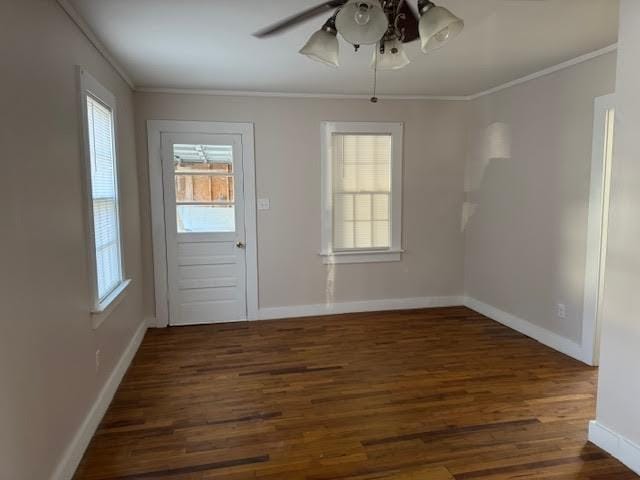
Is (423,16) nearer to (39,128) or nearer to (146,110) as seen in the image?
(39,128)

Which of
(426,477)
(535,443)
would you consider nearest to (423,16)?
(426,477)

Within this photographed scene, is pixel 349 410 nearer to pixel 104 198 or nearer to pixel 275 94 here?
pixel 104 198

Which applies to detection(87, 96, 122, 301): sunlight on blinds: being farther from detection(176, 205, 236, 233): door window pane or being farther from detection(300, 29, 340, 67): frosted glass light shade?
detection(300, 29, 340, 67): frosted glass light shade

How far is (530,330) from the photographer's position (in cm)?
423

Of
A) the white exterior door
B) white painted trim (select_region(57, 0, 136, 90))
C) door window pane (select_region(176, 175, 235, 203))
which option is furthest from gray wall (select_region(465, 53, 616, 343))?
white painted trim (select_region(57, 0, 136, 90))

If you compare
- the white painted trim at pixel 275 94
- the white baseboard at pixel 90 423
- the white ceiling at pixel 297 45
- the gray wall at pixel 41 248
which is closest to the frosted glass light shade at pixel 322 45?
the white ceiling at pixel 297 45

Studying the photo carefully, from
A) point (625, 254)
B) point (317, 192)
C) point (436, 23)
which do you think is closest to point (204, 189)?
point (317, 192)

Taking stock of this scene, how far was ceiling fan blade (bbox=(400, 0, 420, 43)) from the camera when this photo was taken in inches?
78.7

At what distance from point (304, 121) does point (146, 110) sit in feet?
5.24

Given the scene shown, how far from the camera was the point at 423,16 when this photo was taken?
5.94 ft

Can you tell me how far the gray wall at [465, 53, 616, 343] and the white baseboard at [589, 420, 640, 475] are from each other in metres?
1.37

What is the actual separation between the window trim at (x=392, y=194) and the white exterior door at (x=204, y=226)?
89 centimetres

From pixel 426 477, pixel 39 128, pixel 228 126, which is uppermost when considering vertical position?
pixel 228 126

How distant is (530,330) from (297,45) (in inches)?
129
